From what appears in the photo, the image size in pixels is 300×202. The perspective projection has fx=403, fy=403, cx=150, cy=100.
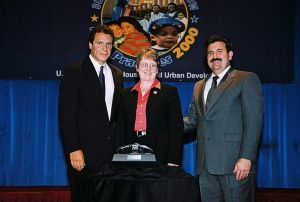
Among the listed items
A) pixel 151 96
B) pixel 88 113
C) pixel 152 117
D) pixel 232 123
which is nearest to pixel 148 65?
pixel 151 96

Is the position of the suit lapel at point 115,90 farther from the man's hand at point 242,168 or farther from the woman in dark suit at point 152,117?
the man's hand at point 242,168

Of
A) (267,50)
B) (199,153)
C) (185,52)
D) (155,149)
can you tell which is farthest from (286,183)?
(155,149)

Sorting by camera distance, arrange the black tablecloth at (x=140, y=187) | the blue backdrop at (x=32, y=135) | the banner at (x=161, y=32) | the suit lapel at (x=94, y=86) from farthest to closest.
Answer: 1. the blue backdrop at (x=32, y=135)
2. the banner at (x=161, y=32)
3. the suit lapel at (x=94, y=86)
4. the black tablecloth at (x=140, y=187)

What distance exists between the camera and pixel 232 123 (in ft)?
Result: 9.53

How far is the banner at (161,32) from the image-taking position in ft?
A: 16.0

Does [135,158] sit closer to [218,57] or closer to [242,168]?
[242,168]

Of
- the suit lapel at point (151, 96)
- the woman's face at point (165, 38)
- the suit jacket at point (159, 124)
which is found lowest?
the suit jacket at point (159, 124)

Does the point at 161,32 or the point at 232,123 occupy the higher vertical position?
the point at 161,32

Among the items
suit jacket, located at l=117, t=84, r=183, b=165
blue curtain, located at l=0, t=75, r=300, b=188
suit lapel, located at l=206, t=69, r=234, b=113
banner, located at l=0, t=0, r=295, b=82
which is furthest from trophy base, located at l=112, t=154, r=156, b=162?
blue curtain, located at l=0, t=75, r=300, b=188

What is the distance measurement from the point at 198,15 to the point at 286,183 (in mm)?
2373

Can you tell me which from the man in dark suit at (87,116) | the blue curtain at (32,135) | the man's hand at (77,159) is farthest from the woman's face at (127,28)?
the man's hand at (77,159)

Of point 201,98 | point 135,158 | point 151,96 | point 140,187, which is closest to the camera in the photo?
point 140,187

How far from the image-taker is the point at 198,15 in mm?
4918

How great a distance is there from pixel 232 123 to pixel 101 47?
1103 mm
